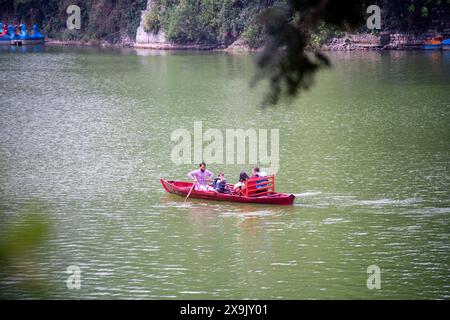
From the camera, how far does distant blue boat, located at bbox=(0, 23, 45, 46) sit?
71750 millimetres

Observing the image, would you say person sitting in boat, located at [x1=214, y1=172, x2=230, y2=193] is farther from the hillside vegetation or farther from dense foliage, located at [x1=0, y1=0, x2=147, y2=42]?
dense foliage, located at [x1=0, y1=0, x2=147, y2=42]

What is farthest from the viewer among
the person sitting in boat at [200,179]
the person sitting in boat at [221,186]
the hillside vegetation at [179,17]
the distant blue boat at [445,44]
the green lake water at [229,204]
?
the hillside vegetation at [179,17]

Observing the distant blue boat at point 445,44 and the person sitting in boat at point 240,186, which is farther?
the distant blue boat at point 445,44

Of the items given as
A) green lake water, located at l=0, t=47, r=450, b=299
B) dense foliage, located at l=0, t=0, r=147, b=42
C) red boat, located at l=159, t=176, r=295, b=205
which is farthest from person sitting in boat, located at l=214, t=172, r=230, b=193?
dense foliage, located at l=0, t=0, r=147, b=42

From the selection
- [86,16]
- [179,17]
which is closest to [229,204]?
[179,17]

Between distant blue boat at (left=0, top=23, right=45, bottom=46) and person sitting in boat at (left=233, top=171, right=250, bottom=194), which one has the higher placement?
distant blue boat at (left=0, top=23, right=45, bottom=46)

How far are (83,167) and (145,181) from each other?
2.71 meters

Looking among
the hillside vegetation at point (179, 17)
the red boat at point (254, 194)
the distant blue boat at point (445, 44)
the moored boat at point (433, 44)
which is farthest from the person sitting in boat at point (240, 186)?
the moored boat at point (433, 44)

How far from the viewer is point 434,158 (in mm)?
24953

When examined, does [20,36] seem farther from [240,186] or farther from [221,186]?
[240,186]

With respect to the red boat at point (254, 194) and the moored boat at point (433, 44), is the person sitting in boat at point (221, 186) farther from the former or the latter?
the moored boat at point (433, 44)

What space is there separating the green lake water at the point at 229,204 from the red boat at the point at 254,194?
21 centimetres

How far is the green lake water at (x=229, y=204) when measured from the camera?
1565 cm

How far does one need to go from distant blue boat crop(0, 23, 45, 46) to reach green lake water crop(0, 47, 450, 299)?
29.1 meters
